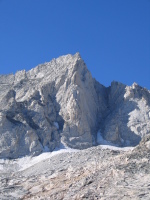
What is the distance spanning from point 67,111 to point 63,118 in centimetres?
170

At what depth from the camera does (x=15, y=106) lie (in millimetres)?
93188

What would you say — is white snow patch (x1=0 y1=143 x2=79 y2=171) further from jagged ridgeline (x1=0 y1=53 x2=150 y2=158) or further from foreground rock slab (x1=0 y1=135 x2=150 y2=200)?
foreground rock slab (x1=0 y1=135 x2=150 y2=200)

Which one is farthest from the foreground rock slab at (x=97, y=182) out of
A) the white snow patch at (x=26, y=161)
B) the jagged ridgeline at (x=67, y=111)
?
the jagged ridgeline at (x=67, y=111)

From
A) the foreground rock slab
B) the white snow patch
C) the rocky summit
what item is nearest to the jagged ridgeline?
the rocky summit

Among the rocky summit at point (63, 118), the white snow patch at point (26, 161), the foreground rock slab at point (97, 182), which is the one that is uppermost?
the rocky summit at point (63, 118)

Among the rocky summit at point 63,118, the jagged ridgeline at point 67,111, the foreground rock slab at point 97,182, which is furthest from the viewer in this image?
the jagged ridgeline at point 67,111

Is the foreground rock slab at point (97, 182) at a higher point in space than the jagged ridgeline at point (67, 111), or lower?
lower

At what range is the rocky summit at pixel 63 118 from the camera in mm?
76000

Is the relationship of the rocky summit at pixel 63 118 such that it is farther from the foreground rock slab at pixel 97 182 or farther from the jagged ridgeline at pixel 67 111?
the foreground rock slab at pixel 97 182

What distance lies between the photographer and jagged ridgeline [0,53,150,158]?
86.1 metres

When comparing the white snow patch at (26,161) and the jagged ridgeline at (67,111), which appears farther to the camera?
the jagged ridgeline at (67,111)

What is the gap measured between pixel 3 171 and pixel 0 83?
137 ft

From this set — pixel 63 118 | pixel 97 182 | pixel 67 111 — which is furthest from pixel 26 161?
pixel 97 182

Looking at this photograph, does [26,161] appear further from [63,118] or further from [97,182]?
[97,182]
